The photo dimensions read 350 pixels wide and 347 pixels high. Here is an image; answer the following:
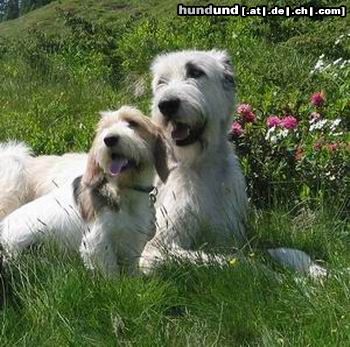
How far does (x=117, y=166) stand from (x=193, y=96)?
0.90 meters

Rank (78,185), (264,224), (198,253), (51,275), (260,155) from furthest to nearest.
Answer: (260,155) < (264,224) < (78,185) < (198,253) < (51,275)

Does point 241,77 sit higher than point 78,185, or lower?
lower

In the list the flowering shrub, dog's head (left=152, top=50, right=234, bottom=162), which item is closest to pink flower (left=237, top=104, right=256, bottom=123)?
the flowering shrub

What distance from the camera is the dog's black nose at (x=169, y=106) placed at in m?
5.19

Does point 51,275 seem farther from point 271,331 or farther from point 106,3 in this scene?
point 106,3

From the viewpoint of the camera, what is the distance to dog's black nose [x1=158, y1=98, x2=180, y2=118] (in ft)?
17.0

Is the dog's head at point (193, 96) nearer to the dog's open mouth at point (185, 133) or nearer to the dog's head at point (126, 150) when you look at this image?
Answer: the dog's open mouth at point (185, 133)

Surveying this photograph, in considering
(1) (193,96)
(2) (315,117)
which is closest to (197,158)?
(1) (193,96)

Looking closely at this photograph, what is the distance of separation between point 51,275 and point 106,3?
20448 millimetres

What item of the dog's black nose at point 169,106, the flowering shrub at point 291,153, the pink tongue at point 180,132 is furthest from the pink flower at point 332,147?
the dog's black nose at point 169,106

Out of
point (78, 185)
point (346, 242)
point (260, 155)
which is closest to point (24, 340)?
point (78, 185)

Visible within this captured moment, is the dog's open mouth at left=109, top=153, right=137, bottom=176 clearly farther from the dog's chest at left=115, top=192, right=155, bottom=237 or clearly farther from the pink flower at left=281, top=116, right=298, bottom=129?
the pink flower at left=281, top=116, right=298, bottom=129

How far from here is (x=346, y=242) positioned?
481cm

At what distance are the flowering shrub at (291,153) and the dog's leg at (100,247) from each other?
1819mm
